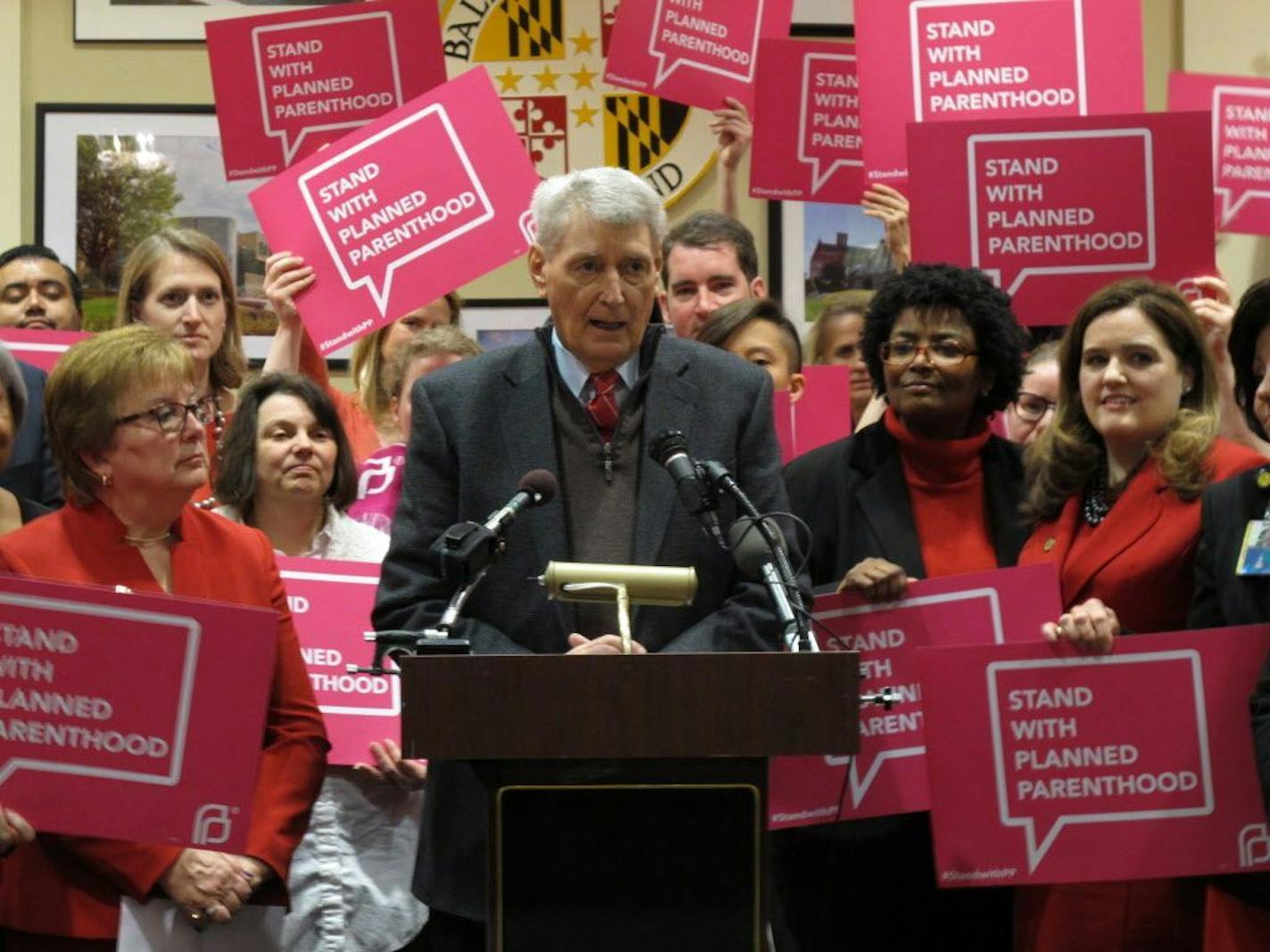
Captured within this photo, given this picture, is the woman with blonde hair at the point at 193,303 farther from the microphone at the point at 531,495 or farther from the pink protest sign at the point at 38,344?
the microphone at the point at 531,495

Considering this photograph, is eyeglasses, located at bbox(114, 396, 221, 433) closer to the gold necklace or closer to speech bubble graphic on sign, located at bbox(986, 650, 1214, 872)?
the gold necklace

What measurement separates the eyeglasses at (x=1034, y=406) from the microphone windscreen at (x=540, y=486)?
8.23 feet

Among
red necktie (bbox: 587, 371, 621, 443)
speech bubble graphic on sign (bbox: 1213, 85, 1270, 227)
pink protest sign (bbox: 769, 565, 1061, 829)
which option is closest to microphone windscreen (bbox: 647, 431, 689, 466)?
red necktie (bbox: 587, 371, 621, 443)

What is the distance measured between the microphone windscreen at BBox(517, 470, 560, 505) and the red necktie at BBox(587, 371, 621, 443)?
0.36m

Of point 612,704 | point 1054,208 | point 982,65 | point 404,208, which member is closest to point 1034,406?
point 1054,208

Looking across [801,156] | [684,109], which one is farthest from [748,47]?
[684,109]

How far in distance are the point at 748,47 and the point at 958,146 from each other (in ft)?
4.45

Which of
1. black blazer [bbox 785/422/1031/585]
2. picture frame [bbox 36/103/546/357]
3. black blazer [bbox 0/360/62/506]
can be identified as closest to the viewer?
black blazer [bbox 785/422/1031/585]

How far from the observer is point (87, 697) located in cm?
306

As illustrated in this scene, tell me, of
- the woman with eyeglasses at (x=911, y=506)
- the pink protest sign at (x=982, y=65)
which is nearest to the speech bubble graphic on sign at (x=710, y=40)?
the pink protest sign at (x=982, y=65)

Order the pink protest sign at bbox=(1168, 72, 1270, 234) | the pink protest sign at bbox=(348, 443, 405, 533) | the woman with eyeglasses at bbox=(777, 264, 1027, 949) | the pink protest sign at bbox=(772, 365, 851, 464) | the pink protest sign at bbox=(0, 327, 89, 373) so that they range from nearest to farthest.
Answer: the woman with eyeglasses at bbox=(777, 264, 1027, 949) → the pink protest sign at bbox=(348, 443, 405, 533) → the pink protest sign at bbox=(772, 365, 851, 464) → the pink protest sign at bbox=(0, 327, 89, 373) → the pink protest sign at bbox=(1168, 72, 1270, 234)

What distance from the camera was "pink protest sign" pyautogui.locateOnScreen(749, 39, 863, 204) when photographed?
18.2 ft

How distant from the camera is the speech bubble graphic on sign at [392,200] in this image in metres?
4.77

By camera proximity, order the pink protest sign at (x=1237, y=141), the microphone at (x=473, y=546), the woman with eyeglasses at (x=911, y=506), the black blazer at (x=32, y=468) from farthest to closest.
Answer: the pink protest sign at (x=1237, y=141), the black blazer at (x=32, y=468), the woman with eyeglasses at (x=911, y=506), the microphone at (x=473, y=546)
